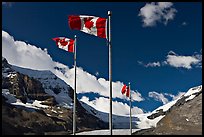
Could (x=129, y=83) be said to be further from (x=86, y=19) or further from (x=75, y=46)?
(x=86, y=19)

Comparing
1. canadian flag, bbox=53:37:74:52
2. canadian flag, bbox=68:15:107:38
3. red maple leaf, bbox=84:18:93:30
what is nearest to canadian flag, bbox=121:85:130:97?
canadian flag, bbox=53:37:74:52

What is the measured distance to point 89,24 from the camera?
22969mm

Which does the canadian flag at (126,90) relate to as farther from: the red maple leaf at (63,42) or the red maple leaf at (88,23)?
the red maple leaf at (88,23)

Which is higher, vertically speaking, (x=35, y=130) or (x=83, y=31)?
(x=83, y=31)

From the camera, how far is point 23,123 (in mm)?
198250

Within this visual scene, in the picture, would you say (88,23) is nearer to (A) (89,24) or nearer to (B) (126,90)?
(A) (89,24)

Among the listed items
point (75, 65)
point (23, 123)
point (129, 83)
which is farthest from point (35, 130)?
point (75, 65)

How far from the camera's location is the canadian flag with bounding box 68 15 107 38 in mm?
22672

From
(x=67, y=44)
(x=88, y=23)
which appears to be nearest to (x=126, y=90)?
(x=67, y=44)

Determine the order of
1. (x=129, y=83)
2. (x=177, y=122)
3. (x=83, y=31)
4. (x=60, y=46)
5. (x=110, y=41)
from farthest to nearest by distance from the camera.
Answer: (x=129, y=83)
(x=177, y=122)
(x=60, y=46)
(x=83, y=31)
(x=110, y=41)

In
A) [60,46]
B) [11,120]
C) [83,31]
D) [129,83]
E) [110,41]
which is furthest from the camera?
[11,120]

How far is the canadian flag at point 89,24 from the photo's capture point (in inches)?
893

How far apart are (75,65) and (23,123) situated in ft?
577

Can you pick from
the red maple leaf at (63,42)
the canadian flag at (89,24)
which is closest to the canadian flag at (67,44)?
the red maple leaf at (63,42)
